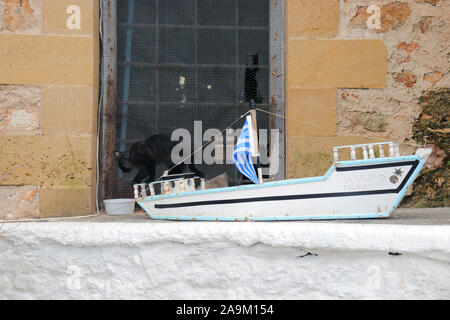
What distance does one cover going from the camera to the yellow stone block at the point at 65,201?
8.51 ft

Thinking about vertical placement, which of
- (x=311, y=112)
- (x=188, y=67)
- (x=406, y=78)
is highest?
(x=188, y=67)

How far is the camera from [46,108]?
8.55ft

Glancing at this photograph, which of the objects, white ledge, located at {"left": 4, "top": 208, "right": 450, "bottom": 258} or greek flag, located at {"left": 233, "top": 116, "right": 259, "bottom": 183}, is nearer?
white ledge, located at {"left": 4, "top": 208, "right": 450, "bottom": 258}

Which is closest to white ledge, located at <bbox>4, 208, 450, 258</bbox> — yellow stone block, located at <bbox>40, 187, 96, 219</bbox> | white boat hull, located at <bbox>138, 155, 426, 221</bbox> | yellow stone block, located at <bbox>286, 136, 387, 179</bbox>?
white boat hull, located at <bbox>138, 155, 426, 221</bbox>

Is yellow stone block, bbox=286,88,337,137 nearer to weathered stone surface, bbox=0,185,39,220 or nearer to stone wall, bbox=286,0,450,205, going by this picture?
stone wall, bbox=286,0,450,205

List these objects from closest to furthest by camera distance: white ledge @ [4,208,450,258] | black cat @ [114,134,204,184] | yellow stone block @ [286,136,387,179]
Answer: white ledge @ [4,208,450,258] < yellow stone block @ [286,136,387,179] < black cat @ [114,134,204,184]

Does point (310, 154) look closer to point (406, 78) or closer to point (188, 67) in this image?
point (406, 78)

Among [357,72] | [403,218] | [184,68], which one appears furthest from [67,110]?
[403,218]

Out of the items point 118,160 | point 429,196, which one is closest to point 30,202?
point 118,160

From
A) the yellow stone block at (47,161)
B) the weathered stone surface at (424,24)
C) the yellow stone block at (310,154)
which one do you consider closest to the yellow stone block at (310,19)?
the weathered stone surface at (424,24)

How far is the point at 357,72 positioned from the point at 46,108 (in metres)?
1.98

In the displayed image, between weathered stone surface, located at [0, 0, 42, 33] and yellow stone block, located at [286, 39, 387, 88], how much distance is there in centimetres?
161

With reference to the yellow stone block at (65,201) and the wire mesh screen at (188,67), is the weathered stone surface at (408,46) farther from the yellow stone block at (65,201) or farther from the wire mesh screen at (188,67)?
the yellow stone block at (65,201)

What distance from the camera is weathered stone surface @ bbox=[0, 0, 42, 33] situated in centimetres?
262
